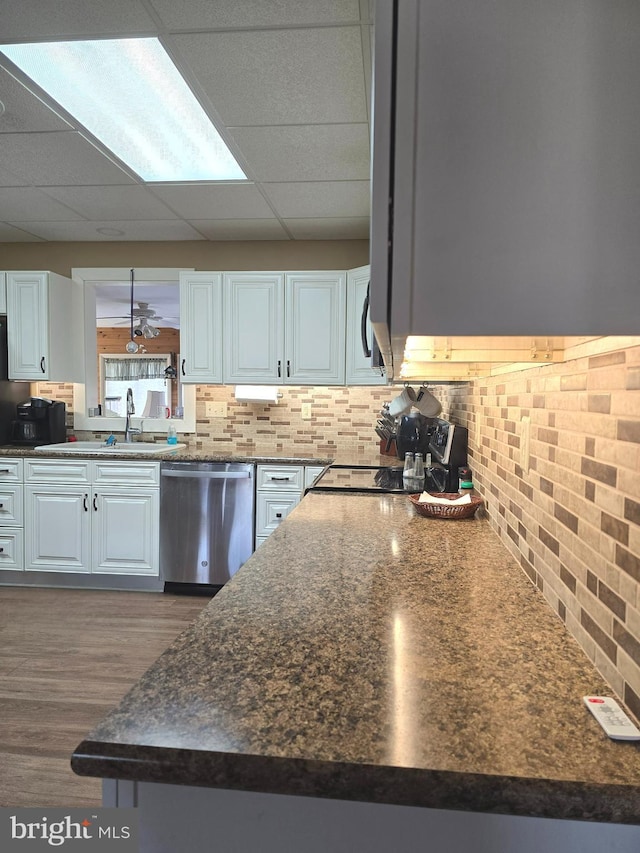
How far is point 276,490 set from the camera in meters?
3.57

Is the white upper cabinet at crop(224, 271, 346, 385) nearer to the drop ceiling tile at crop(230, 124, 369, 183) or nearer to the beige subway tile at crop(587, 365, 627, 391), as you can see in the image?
the drop ceiling tile at crop(230, 124, 369, 183)

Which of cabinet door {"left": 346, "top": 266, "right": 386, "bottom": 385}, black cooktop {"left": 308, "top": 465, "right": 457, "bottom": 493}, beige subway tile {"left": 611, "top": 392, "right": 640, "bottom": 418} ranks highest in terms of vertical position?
cabinet door {"left": 346, "top": 266, "right": 386, "bottom": 385}

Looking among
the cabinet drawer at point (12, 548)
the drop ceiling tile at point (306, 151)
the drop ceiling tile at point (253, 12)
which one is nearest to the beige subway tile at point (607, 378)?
the drop ceiling tile at point (253, 12)

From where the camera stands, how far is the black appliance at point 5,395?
13.1 feet

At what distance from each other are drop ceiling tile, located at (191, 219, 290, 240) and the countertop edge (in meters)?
3.65

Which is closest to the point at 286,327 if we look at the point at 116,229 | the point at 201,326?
the point at 201,326

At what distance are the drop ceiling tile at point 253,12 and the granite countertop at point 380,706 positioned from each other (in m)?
1.74

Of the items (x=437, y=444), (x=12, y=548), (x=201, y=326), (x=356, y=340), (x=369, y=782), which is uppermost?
(x=201, y=326)

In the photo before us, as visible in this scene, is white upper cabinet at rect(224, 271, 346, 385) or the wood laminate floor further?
white upper cabinet at rect(224, 271, 346, 385)

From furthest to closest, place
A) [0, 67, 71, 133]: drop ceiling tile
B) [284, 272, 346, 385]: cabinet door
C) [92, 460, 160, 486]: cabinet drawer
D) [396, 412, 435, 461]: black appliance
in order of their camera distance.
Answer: [284, 272, 346, 385]: cabinet door, [92, 460, 160, 486]: cabinet drawer, [396, 412, 435, 461]: black appliance, [0, 67, 71, 133]: drop ceiling tile

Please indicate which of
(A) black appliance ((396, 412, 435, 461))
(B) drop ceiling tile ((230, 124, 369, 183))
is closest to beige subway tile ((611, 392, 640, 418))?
(B) drop ceiling tile ((230, 124, 369, 183))

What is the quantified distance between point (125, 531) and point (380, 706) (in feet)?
11.0

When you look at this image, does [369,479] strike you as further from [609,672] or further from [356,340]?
[609,672]

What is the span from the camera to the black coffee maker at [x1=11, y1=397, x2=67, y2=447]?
4023mm
